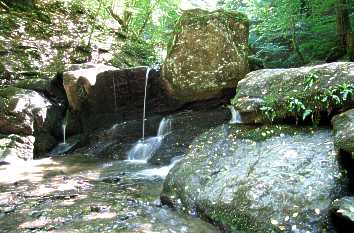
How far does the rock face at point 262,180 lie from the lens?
3645 mm

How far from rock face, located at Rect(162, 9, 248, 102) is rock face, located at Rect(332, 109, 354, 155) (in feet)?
13.8

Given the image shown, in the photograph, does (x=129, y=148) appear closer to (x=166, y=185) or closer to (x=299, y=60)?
(x=166, y=185)

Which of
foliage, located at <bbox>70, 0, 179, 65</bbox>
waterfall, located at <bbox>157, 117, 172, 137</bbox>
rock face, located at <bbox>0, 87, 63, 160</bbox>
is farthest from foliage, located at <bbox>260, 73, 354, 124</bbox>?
foliage, located at <bbox>70, 0, 179, 65</bbox>

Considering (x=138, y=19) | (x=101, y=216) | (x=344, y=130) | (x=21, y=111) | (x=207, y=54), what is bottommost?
(x=101, y=216)

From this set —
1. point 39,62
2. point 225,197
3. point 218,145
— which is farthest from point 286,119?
point 39,62

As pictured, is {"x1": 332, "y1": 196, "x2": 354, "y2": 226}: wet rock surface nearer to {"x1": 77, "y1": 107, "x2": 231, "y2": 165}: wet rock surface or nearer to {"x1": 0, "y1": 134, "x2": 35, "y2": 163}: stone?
{"x1": 77, "y1": 107, "x2": 231, "y2": 165}: wet rock surface

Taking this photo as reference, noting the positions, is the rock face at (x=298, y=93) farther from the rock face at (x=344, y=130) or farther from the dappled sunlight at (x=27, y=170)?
the dappled sunlight at (x=27, y=170)

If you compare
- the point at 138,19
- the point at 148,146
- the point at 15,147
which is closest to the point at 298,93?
the point at 148,146

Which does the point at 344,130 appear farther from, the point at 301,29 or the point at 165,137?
the point at 301,29

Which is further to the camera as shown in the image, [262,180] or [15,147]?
[15,147]

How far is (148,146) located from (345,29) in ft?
16.5

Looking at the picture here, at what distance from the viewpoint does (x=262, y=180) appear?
13.6 ft

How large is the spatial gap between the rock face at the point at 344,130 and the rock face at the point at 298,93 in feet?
1.23

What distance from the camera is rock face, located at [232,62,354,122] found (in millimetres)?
4805
